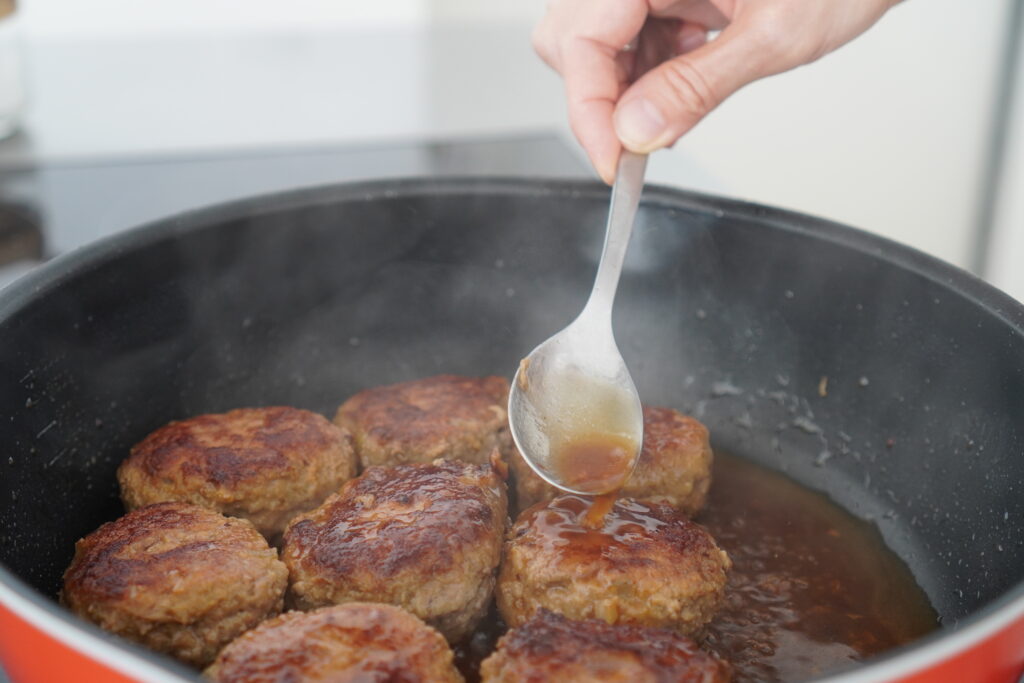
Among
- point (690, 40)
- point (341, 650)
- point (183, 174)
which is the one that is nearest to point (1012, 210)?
point (690, 40)

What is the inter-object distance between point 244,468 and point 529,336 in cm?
80

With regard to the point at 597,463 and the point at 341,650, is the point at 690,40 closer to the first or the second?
the point at 597,463

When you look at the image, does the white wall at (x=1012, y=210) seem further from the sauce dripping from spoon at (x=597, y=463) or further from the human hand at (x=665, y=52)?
the sauce dripping from spoon at (x=597, y=463)

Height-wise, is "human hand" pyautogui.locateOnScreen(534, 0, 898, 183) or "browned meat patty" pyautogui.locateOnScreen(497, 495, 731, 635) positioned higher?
"human hand" pyautogui.locateOnScreen(534, 0, 898, 183)

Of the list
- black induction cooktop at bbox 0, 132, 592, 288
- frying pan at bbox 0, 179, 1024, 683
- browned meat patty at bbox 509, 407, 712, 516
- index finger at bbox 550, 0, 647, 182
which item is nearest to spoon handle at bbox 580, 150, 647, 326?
index finger at bbox 550, 0, 647, 182

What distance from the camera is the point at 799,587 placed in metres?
1.68

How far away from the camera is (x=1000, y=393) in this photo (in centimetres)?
155

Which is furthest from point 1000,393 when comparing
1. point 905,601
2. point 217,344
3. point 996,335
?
point 217,344

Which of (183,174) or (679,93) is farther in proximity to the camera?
(183,174)

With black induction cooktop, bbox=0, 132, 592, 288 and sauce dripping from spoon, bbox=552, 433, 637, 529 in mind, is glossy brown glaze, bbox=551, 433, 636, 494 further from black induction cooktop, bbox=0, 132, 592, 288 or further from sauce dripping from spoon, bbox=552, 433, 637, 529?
black induction cooktop, bbox=0, 132, 592, 288

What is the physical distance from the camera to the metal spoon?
1.67m

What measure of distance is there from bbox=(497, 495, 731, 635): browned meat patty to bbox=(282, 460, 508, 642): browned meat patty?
6 cm

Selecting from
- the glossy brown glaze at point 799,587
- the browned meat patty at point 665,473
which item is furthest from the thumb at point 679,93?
the glossy brown glaze at point 799,587

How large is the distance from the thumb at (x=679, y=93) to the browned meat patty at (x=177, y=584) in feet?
2.92
